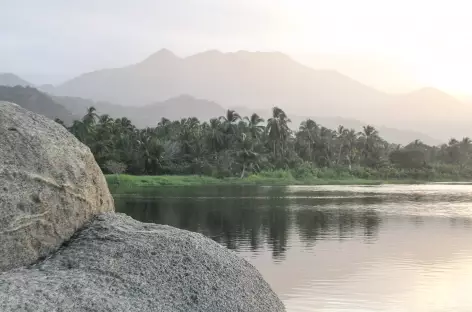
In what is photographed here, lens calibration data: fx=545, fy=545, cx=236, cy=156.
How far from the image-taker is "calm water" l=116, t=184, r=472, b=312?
1152 cm

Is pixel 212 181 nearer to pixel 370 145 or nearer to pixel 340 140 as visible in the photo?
pixel 340 140

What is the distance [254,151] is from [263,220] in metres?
52.9

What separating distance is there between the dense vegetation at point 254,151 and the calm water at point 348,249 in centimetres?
3768

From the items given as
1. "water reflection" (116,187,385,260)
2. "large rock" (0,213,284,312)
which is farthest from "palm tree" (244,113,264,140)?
"large rock" (0,213,284,312)

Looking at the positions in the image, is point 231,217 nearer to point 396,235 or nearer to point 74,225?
point 396,235

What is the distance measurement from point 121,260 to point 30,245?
751 millimetres

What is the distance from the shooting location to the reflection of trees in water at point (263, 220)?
2102 cm

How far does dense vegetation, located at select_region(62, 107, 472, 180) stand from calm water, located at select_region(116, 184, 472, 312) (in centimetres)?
3768

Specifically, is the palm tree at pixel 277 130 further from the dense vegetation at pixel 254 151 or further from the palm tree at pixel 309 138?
the palm tree at pixel 309 138

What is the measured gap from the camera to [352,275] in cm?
1386

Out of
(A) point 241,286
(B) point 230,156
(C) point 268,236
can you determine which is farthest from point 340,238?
(B) point 230,156


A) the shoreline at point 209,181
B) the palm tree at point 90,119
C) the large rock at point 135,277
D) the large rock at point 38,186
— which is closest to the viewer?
the large rock at point 135,277

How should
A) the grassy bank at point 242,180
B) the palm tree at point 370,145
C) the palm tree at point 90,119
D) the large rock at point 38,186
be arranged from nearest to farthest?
the large rock at point 38,186 < the grassy bank at point 242,180 < the palm tree at point 90,119 < the palm tree at point 370,145

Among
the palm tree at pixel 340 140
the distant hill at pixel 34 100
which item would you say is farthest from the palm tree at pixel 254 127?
the distant hill at pixel 34 100
